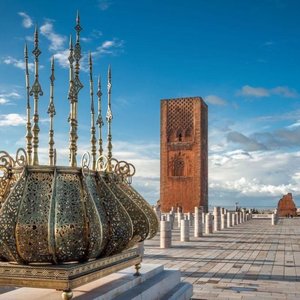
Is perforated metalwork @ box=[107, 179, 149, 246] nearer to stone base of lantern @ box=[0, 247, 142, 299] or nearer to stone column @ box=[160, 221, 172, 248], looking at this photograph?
stone base of lantern @ box=[0, 247, 142, 299]

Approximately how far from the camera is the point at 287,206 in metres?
37.4

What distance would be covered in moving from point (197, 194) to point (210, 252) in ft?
76.6

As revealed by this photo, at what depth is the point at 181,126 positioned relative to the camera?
115 feet

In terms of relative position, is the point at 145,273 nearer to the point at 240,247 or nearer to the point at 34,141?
the point at 34,141

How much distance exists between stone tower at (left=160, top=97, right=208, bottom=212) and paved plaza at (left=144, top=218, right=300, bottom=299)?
21505 mm

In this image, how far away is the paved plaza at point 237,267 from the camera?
6059 millimetres

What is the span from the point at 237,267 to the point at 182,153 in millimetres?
26907

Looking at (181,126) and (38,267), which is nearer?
(38,267)

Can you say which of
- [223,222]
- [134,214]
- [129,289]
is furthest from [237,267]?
[223,222]

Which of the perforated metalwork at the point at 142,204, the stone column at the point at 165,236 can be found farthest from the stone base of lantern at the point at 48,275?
the stone column at the point at 165,236

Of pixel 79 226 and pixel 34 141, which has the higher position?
pixel 34 141

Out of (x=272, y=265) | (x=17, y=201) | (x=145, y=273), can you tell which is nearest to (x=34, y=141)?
(x=17, y=201)

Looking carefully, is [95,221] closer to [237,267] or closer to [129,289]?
[129,289]

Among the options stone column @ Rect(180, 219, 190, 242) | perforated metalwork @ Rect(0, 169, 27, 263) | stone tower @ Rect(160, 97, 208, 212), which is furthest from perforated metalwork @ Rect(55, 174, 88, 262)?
stone tower @ Rect(160, 97, 208, 212)
